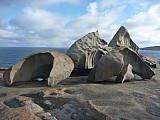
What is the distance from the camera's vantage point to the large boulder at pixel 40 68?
19.7ft

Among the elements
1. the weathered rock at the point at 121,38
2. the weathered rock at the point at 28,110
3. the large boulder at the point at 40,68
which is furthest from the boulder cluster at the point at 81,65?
the weathered rock at the point at 121,38

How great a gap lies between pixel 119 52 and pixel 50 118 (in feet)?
13.0

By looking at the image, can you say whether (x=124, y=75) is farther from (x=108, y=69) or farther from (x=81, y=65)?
(x=81, y=65)

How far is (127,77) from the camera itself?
6590 millimetres

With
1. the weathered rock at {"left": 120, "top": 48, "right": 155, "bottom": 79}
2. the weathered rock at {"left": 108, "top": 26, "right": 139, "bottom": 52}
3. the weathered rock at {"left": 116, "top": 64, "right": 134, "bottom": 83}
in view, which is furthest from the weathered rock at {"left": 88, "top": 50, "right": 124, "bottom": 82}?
the weathered rock at {"left": 108, "top": 26, "right": 139, "bottom": 52}

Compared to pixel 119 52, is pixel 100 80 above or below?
below

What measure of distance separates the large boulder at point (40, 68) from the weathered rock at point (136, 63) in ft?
5.55

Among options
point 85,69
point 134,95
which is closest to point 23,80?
point 85,69

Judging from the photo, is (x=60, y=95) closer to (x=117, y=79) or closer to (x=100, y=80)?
(x=100, y=80)

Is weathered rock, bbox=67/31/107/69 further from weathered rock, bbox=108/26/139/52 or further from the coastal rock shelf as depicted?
weathered rock, bbox=108/26/139/52

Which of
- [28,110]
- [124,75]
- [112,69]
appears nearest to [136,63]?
[124,75]

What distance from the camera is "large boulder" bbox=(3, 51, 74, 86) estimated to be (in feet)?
19.7

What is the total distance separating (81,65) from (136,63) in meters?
1.65

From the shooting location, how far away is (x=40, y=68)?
679 centimetres
